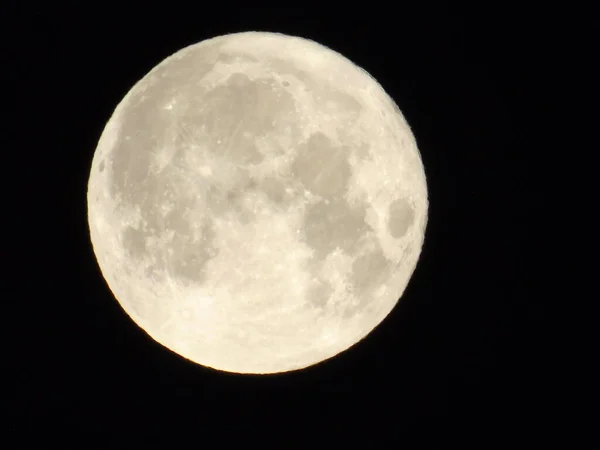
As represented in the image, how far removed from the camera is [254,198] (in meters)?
5.32

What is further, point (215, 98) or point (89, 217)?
point (89, 217)

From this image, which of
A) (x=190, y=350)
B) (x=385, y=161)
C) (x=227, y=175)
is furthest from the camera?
(x=190, y=350)

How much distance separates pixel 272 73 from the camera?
18.4 feet

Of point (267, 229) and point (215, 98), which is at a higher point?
point (215, 98)

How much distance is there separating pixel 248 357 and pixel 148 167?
165cm

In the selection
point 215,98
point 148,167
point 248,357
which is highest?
point 215,98

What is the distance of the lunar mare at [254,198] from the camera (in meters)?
5.35

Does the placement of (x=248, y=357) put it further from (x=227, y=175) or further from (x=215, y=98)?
(x=215, y=98)

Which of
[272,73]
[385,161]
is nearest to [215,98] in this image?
[272,73]

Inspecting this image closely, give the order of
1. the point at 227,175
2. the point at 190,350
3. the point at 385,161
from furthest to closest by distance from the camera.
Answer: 1. the point at 190,350
2. the point at 385,161
3. the point at 227,175

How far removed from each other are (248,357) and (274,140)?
5.69 feet

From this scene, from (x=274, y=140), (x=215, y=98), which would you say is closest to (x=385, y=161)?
(x=274, y=140)

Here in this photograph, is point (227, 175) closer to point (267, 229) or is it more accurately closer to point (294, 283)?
point (267, 229)

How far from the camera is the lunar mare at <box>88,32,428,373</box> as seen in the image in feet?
17.6
